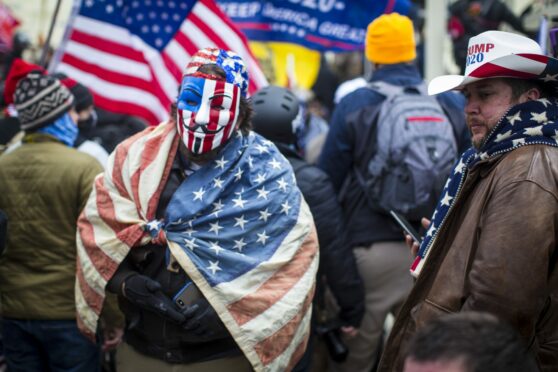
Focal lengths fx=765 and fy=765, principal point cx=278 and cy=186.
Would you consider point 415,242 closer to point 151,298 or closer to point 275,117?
point 151,298

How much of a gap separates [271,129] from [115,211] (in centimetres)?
114

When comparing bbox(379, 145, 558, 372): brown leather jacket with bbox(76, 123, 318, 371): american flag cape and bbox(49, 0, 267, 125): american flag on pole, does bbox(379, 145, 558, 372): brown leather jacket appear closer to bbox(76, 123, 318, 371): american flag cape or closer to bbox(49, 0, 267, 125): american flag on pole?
bbox(76, 123, 318, 371): american flag cape

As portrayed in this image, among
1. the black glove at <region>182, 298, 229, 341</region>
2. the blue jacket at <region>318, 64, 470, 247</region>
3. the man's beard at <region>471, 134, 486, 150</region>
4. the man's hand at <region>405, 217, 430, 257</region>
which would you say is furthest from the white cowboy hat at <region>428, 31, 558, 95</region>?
the blue jacket at <region>318, 64, 470, 247</region>

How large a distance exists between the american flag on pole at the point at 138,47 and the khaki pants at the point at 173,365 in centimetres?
261

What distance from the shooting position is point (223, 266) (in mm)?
3395

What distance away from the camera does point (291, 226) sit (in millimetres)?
3529

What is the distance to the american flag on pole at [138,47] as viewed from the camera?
19.0 feet

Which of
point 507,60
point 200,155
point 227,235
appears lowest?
point 227,235

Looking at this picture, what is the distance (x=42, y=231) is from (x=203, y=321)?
49.8 inches

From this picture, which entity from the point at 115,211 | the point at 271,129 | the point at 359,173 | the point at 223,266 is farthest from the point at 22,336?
the point at 359,173

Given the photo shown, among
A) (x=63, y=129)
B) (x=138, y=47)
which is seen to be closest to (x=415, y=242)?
(x=63, y=129)

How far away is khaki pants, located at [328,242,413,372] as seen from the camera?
4770 millimetres

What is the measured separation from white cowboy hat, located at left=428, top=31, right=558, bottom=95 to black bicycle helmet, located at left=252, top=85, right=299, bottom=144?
1.52m

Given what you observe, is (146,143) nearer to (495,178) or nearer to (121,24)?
(495,178)
